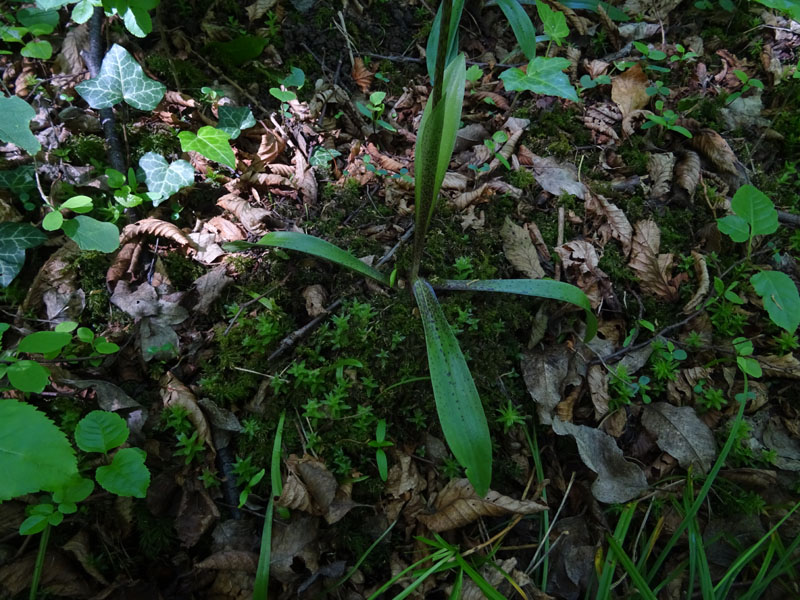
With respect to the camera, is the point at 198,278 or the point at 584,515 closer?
the point at 584,515

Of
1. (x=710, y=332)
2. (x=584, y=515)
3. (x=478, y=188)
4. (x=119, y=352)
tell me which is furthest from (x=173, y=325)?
(x=710, y=332)

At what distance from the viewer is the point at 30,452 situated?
0.90m

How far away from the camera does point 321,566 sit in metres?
1.32

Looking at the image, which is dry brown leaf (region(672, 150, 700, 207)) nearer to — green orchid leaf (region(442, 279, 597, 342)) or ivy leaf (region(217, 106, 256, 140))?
green orchid leaf (region(442, 279, 597, 342))

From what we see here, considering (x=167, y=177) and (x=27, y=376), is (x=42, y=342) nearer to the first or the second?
(x=27, y=376)

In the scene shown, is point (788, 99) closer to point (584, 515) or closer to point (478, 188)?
point (478, 188)

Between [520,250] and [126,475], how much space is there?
148 cm

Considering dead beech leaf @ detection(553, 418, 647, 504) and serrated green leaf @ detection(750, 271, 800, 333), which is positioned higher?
serrated green leaf @ detection(750, 271, 800, 333)

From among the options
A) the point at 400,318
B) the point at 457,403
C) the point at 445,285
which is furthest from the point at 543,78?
the point at 457,403

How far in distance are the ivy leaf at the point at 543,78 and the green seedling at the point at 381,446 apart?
4.73ft

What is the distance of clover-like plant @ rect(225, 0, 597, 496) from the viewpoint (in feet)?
3.98

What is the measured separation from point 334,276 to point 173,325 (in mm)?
590

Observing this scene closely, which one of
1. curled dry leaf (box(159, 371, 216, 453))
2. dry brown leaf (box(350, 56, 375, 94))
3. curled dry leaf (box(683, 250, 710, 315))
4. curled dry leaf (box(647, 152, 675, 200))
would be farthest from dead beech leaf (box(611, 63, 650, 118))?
curled dry leaf (box(159, 371, 216, 453))

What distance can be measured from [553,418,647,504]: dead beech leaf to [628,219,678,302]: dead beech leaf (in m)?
0.63
